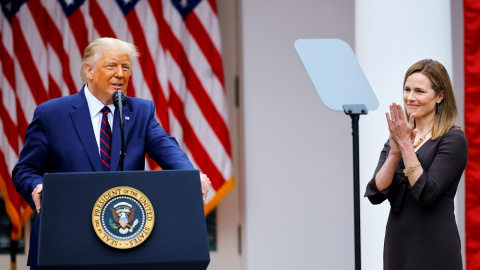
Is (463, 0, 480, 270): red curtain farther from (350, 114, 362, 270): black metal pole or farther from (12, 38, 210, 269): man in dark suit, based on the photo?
(12, 38, 210, 269): man in dark suit

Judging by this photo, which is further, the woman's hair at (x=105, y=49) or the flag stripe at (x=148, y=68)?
the flag stripe at (x=148, y=68)

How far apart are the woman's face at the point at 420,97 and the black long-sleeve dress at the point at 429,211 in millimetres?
138

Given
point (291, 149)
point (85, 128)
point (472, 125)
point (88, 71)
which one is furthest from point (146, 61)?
point (85, 128)

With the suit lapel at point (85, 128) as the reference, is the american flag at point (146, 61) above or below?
above

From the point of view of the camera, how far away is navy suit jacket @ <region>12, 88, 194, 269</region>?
120 inches

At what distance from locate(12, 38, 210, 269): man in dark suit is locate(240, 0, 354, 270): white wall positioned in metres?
2.89

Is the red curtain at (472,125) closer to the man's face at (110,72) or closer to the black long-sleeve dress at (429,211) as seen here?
the black long-sleeve dress at (429,211)

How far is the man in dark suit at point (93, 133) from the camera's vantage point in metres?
3.05

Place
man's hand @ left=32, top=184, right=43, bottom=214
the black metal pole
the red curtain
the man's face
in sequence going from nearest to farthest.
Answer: man's hand @ left=32, top=184, right=43, bottom=214 → the black metal pole → the man's face → the red curtain

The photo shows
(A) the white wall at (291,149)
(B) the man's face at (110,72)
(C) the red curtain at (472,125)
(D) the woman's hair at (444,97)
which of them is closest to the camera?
(B) the man's face at (110,72)

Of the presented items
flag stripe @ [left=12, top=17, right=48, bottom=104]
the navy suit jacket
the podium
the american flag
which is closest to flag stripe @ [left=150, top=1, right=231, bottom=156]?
the american flag

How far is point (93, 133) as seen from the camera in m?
3.08

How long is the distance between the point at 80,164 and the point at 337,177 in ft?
11.1

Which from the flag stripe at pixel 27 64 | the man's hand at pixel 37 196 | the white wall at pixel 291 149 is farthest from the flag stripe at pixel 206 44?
the man's hand at pixel 37 196
